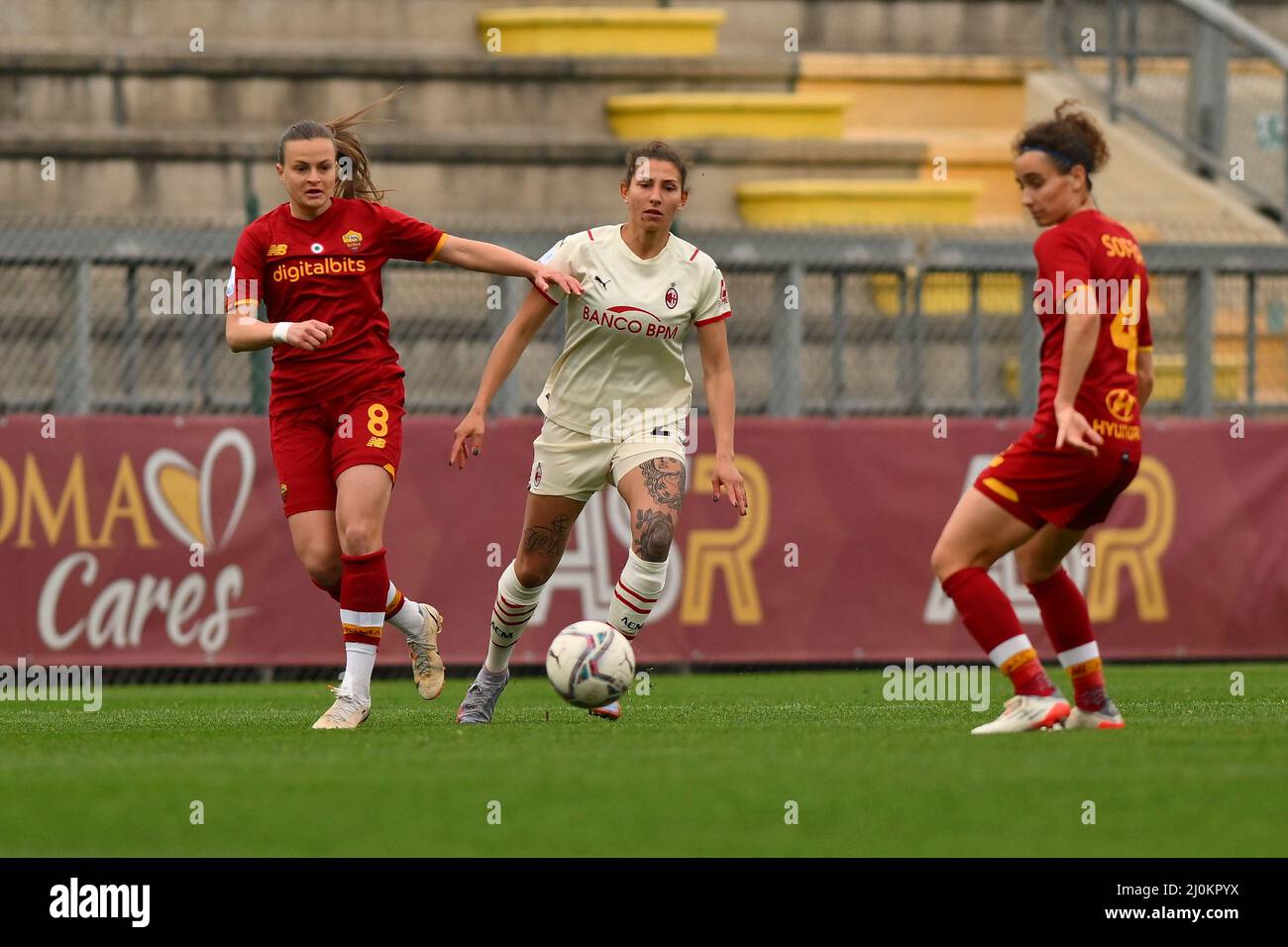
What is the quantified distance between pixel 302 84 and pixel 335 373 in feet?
33.1

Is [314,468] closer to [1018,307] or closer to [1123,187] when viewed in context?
[1018,307]

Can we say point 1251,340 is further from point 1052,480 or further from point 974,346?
point 1052,480

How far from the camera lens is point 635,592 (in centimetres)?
835

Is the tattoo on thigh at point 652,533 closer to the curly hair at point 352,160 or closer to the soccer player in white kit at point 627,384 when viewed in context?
the soccer player in white kit at point 627,384

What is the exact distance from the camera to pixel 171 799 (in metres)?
6.01

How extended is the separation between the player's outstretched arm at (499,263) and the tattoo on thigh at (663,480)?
0.70 m

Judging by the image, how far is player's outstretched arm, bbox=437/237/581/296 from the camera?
8.16 meters

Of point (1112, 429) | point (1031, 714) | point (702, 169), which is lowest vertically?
point (1031, 714)

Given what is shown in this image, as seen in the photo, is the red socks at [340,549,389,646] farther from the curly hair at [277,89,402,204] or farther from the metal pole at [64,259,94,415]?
the metal pole at [64,259,94,415]

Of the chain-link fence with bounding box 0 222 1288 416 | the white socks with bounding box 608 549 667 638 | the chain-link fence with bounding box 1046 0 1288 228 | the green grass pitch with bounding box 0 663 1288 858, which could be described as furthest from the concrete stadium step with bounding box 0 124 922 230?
the green grass pitch with bounding box 0 663 1288 858

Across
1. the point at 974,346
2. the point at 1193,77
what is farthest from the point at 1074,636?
the point at 1193,77

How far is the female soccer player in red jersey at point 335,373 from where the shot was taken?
321 inches

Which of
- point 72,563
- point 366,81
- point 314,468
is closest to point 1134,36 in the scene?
point 366,81

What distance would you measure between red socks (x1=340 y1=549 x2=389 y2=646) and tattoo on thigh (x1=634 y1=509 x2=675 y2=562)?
953 mm
